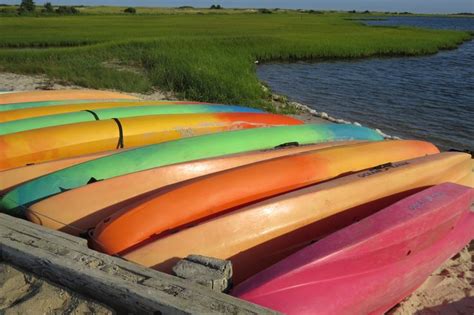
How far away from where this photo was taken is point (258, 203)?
326cm

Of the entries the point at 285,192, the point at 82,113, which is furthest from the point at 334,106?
the point at 285,192

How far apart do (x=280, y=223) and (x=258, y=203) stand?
0.70 ft

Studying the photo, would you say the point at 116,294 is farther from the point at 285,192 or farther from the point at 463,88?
the point at 463,88

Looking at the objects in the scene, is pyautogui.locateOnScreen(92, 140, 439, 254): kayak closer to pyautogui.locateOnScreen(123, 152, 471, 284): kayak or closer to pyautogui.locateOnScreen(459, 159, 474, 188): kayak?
pyautogui.locateOnScreen(123, 152, 471, 284): kayak

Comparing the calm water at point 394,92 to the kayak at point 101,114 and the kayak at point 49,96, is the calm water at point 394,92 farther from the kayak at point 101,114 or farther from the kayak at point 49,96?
the kayak at point 49,96

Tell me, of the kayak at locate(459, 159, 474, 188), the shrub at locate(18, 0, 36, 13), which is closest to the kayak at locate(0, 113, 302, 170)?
the kayak at locate(459, 159, 474, 188)

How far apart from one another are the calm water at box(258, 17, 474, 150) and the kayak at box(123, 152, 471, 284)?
21.0 feet

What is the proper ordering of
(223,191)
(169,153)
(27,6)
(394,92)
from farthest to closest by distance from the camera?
(27,6), (394,92), (169,153), (223,191)

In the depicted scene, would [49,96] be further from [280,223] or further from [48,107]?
[280,223]

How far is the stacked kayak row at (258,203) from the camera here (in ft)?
9.31

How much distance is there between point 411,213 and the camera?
3.31 m

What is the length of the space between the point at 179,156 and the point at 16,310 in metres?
2.28

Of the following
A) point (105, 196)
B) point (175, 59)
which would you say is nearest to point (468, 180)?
point (105, 196)

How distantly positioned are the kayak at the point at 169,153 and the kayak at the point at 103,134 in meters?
0.63
